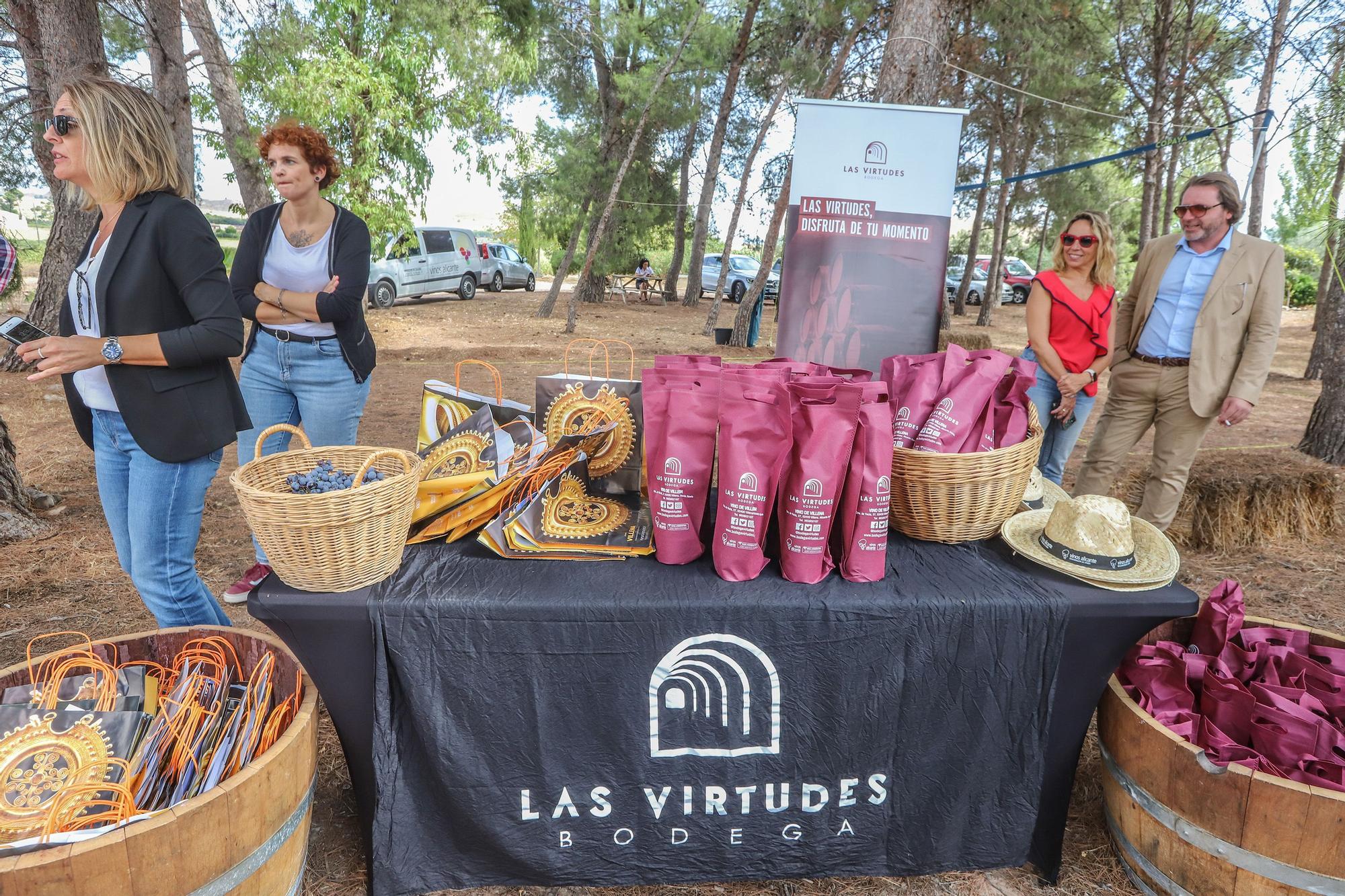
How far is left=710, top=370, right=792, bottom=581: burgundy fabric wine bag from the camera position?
4.92 ft

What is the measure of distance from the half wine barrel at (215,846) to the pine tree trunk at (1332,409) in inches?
216

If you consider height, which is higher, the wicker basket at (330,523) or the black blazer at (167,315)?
the black blazer at (167,315)

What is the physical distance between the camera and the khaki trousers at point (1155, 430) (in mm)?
3020

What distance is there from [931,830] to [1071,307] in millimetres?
2167

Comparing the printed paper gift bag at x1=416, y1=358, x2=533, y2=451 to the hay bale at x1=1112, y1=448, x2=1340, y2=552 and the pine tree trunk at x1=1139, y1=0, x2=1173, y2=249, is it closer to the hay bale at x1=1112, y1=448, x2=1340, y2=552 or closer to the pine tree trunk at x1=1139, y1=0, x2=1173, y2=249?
the hay bale at x1=1112, y1=448, x2=1340, y2=552

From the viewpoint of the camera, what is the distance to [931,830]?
1710 millimetres

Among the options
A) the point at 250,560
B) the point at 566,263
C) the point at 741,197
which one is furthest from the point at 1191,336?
the point at 566,263

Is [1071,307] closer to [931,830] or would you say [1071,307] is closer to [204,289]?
[931,830]

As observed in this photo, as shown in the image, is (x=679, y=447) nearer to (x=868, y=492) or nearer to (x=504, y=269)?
(x=868, y=492)

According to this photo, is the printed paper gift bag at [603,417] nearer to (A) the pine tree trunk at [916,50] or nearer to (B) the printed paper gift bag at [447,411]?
(B) the printed paper gift bag at [447,411]

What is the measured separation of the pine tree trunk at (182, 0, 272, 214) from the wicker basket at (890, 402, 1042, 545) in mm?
7748

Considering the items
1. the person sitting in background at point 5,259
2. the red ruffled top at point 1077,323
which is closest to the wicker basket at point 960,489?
the red ruffled top at point 1077,323

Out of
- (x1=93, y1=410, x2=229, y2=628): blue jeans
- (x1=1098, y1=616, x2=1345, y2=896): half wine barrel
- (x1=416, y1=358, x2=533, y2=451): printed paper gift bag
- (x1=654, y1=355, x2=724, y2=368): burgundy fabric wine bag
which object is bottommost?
(x1=1098, y1=616, x2=1345, y2=896): half wine barrel

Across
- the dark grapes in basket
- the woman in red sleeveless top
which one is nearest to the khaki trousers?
the woman in red sleeveless top
